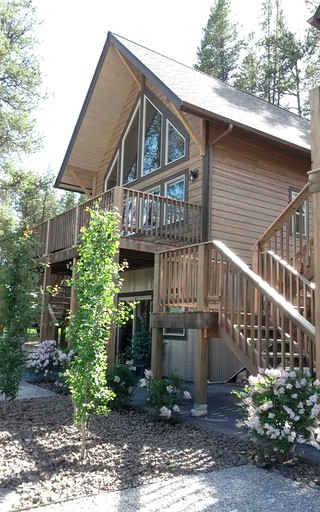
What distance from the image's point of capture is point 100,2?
39.7 feet

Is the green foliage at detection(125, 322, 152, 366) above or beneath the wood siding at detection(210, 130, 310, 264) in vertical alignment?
beneath

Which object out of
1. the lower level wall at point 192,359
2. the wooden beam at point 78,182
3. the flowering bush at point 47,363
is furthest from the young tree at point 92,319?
the wooden beam at point 78,182

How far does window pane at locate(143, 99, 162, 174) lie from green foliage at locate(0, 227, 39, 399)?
5.92 metres

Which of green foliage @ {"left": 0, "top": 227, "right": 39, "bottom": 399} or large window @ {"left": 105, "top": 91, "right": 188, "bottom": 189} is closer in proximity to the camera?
green foliage @ {"left": 0, "top": 227, "right": 39, "bottom": 399}

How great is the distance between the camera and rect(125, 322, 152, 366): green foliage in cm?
1073

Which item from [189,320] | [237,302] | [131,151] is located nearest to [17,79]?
[131,151]

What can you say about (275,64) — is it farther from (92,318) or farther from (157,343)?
(92,318)

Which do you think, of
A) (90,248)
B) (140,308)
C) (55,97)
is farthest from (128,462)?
(55,97)

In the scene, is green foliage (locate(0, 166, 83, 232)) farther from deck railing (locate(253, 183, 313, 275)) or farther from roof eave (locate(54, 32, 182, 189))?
deck railing (locate(253, 183, 313, 275))

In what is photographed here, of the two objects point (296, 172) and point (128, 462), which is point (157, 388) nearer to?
point (128, 462)

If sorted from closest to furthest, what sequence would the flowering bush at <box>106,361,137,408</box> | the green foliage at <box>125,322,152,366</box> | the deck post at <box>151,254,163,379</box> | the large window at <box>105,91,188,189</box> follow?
the flowering bush at <box>106,361,137,408</box>
the deck post at <box>151,254,163,379</box>
the green foliage at <box>125,322,152,366</box>
the large window at <box>105,91,188,189</box>

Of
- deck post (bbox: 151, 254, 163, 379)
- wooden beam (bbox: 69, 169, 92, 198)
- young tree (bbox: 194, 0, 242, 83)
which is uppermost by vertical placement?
young tree (bbox: 194, 0, 242, 83)

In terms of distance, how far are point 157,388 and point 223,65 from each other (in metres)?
26.4

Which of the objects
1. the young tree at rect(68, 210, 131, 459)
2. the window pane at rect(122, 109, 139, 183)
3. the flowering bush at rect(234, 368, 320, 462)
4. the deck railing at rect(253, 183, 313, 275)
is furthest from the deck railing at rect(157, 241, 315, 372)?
the window pane at rect(122, 109, 139, 183)
